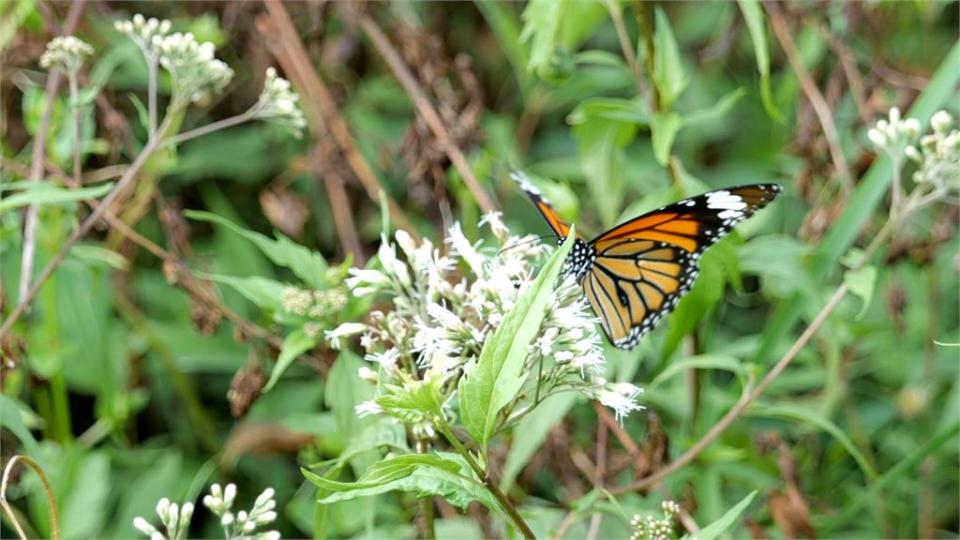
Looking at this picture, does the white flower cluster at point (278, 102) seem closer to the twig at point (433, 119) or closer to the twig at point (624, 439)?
the twig at point (433, 119)

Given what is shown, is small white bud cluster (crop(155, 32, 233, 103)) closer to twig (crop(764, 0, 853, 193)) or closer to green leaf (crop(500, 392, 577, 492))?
green leaf (crop(500, 392, 577, 492))

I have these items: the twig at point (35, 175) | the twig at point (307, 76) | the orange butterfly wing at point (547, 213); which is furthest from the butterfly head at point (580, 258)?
the twig at point (35, 175)

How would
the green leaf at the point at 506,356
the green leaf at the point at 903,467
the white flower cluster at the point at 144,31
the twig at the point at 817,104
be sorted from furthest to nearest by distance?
1. the twig at the point at 817,104
2. the white flower cluster at the point at 144,31
3. the green leaf at the point at 903,467
4. the green leaf at the point at 506,356

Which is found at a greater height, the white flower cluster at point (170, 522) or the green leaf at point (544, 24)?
the green leaf at point (544, 24)

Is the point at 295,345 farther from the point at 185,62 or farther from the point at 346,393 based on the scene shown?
the point at 185,62

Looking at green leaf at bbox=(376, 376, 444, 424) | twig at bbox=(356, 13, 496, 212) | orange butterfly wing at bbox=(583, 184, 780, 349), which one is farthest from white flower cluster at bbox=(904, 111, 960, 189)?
green leaf at bbox=(376, 376, 444, 424)

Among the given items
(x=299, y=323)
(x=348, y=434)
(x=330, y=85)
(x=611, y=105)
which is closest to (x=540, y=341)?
(x=348, y=434)

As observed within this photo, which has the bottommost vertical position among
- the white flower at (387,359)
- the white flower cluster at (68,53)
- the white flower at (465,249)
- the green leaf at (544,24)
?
the white flower at (387,359)
